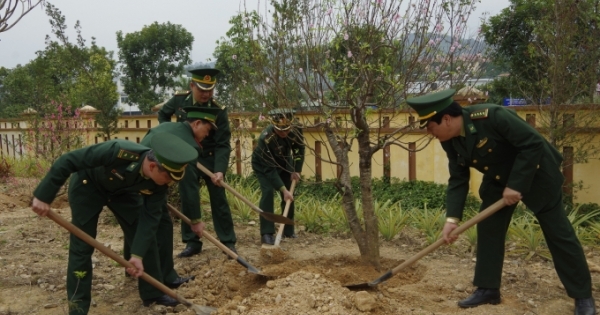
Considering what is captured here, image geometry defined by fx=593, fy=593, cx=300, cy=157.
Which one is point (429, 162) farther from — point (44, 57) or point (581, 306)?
point (44, 57)

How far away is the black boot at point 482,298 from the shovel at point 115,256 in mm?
1864

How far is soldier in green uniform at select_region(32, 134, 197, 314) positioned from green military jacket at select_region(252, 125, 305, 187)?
83.7 inches

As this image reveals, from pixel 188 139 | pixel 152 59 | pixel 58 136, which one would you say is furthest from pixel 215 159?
Answer: pixel 152 59

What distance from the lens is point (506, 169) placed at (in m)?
4.18

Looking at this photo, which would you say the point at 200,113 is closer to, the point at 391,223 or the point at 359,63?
the point at 359,63

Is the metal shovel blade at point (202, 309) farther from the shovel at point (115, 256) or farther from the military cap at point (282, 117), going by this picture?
the military cap at point (282, 117)

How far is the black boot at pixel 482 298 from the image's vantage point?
4.41 metres

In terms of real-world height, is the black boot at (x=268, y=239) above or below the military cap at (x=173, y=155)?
below

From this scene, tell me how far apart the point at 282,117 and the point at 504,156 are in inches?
86.1

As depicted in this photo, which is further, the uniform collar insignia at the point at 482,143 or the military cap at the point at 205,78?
the military cap at the point at 205,78

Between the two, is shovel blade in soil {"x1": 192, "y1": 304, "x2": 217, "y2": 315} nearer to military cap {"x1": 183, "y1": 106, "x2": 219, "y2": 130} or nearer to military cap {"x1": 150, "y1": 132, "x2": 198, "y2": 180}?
military cap {"x1": 150, "y1": 132, "x2": 198, "y2": 180}

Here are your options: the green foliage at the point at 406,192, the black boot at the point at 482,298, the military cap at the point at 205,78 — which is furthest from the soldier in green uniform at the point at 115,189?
the green foliage at the point at 406,192

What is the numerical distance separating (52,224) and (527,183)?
6012 mm

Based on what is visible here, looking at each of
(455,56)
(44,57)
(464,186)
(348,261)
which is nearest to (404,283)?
(348,261)
